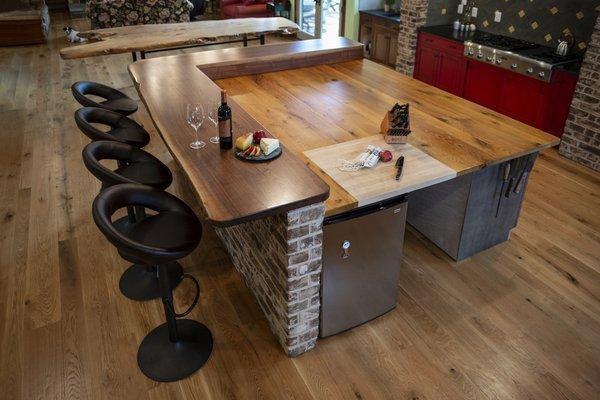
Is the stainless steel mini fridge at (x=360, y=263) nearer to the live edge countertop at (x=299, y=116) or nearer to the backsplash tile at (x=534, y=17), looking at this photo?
the live edge countertop at (x=299, y=116)

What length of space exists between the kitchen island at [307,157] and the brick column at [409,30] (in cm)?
229

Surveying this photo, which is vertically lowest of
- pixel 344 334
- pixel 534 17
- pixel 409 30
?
pixel 344 334

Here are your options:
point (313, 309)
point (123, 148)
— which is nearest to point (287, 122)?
point (123, 148)

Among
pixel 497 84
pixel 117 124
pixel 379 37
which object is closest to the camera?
Result: pixel 117 124

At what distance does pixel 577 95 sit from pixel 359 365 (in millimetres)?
3354

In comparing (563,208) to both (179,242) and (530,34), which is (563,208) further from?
(179,242)

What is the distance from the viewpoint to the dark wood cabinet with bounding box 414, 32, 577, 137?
439 cm

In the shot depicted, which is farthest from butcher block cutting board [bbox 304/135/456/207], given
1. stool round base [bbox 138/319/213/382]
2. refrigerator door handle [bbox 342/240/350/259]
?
stool round base [bbox 138/319/213/382]

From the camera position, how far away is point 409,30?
19.4 feet

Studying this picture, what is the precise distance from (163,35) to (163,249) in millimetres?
3935

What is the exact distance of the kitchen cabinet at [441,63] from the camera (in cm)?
537

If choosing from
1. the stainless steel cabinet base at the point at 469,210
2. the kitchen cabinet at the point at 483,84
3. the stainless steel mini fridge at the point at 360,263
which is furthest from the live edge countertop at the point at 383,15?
the stainless steel mini fridge at the point at 360,263

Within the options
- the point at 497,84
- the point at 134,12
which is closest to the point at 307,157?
the point at 497,84

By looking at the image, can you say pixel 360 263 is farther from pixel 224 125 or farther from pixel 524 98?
pixel 524 98
